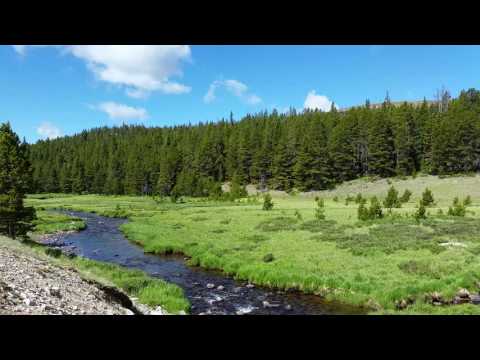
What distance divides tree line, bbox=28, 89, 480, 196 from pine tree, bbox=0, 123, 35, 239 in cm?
5854

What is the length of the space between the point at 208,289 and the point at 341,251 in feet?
36.4

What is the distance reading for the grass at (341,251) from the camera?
2047 centimetres


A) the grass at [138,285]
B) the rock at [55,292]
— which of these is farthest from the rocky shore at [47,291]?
the grass at [138,285]

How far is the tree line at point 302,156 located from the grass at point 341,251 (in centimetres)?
5102

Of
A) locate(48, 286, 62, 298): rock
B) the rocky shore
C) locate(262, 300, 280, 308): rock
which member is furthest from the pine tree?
locate(48, 286, 62, 298): rock

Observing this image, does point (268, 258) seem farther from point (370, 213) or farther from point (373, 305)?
point (370, 213)

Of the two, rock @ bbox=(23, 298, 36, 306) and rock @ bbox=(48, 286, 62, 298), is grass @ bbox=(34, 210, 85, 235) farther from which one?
rock @ bbox=(23, 298, 36, 306)

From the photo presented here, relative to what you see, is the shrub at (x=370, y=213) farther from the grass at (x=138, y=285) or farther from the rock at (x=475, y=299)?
the grass at (x=138, y=285)

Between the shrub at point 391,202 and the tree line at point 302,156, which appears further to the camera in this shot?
the tree line at point 302,156

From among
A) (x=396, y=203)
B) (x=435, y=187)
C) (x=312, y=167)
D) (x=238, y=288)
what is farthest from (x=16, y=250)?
(x=312, y=167)

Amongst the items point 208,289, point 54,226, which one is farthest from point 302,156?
point 208,289

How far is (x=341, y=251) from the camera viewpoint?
28.6 metres

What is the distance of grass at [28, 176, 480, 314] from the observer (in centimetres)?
2047

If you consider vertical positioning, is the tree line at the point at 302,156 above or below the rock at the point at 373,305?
above
